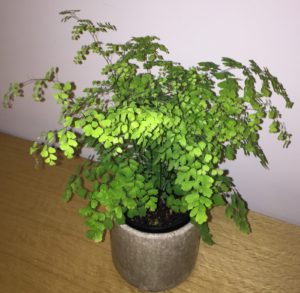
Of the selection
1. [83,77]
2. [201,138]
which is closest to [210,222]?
[201,138]

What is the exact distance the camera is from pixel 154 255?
1006mm

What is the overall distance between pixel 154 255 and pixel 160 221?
0.34 feet

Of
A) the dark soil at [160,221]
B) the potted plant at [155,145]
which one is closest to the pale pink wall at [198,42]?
the potted plant at [155,145]

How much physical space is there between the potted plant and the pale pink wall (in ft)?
0.90

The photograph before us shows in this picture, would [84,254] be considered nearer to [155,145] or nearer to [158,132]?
[155,145]

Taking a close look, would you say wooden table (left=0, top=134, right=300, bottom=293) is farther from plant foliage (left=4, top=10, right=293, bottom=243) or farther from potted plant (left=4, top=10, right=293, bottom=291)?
A: plant foliage (left=4, top=10, right=293, bottom=243)

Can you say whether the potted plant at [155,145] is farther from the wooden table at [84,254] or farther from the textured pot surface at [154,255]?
the wooden table at [84,254]

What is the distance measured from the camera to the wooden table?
1.16m

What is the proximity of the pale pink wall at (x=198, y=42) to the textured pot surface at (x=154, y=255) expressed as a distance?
0.53 meters

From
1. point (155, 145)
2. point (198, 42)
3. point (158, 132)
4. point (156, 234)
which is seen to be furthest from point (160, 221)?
point (198, 42)

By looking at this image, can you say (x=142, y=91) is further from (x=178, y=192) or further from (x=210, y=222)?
(x=210, y=222)

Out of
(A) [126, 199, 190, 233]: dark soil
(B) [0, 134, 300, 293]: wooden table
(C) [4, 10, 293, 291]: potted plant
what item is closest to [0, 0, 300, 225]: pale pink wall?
(B) [0, 134, 300, 293]: wooden table

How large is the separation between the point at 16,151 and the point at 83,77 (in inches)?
22.1

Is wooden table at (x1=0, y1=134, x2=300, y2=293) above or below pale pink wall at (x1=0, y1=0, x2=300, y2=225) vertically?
below
